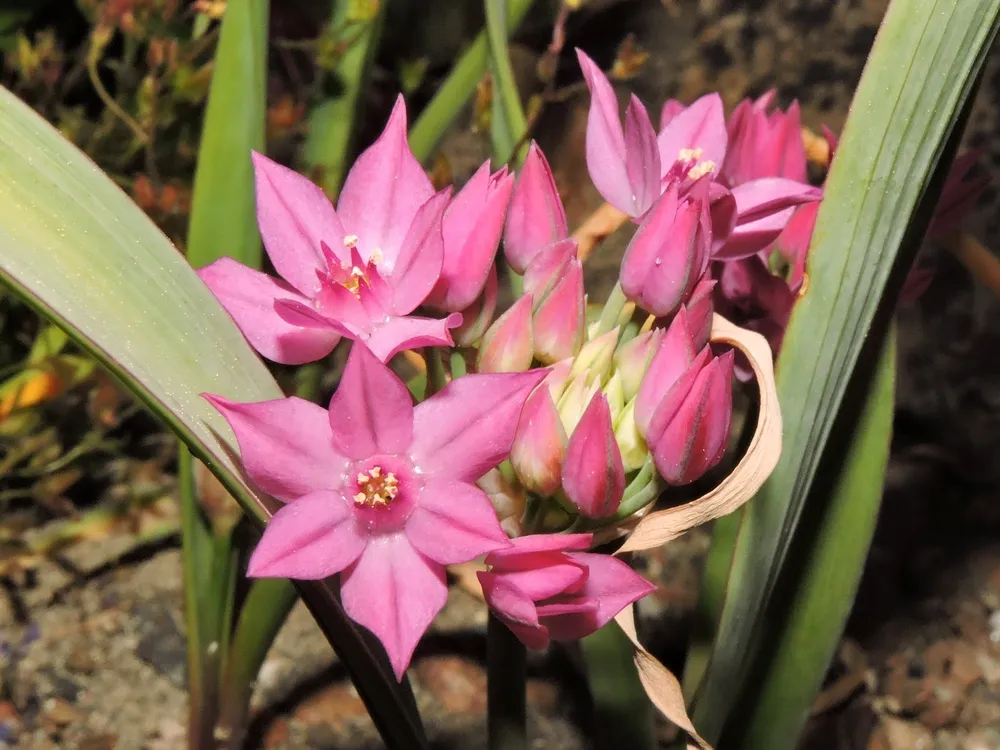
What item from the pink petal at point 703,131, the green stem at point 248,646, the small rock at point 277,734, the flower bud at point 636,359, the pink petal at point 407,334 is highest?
the pink petal at point 703,131

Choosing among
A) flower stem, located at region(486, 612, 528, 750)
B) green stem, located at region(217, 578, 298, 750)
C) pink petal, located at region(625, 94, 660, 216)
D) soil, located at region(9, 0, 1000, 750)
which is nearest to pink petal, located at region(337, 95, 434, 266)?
pink petal, located at region(625, 94, 660, 216)


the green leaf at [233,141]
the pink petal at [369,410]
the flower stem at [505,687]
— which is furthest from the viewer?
the green leaf at [233,141]

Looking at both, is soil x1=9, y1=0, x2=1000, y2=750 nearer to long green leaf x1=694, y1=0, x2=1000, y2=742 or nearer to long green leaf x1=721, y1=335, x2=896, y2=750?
long green leaf x1=721, y1=335, x2=896, y2=750

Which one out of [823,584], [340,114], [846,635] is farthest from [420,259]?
[846,635]

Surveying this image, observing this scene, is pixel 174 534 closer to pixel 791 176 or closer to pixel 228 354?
pixel 228 354

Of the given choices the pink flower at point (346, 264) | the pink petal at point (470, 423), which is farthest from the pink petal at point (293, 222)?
the pink petal at point (470, 423)

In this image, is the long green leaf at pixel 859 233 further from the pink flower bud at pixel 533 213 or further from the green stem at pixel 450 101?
the green stem at pixel 450 101

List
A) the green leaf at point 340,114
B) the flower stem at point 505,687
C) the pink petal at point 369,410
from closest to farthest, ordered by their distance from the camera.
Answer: the pink petal at point 369,410, the flower stem at point 505,687, the green leaf at point 340,114
